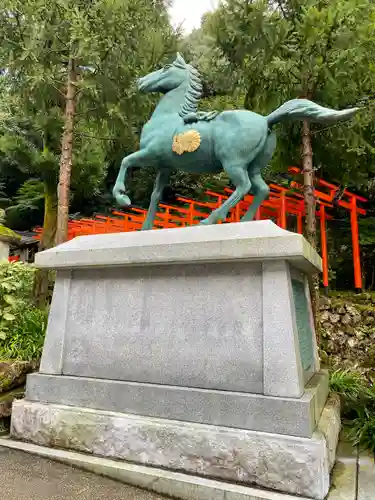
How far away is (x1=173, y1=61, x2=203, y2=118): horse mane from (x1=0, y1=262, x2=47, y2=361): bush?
2937mm

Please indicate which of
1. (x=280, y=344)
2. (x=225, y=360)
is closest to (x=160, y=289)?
(x=225, y=360)

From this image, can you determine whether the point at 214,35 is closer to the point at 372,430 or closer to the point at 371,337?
the point at 371,337

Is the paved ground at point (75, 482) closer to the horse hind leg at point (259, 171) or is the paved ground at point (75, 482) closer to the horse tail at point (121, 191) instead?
the horse hind leg at point (259, 171)

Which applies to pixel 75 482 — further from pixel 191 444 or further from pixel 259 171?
pixel 259 171

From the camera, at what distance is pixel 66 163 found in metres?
7.08

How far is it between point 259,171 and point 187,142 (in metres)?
0.82

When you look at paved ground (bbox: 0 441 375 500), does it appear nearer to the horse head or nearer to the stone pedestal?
the stone pedestal

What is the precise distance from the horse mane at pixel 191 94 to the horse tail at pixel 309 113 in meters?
0.88

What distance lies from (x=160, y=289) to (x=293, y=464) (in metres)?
1.67

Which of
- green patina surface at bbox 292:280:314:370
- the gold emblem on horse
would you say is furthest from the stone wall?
the gold emblem on horse

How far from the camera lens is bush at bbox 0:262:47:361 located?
4.73m

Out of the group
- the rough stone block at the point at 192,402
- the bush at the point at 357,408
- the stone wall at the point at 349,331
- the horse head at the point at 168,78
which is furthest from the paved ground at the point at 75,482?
the stone wall at the point at 349,331

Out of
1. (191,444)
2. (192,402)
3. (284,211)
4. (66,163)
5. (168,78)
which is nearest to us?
(191,444)

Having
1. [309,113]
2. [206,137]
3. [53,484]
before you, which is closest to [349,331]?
[309,113]
